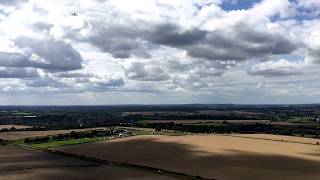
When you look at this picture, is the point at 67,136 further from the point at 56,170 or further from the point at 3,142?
the point at 56,170

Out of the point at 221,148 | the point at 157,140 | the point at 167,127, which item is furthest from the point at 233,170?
the point at 167,127

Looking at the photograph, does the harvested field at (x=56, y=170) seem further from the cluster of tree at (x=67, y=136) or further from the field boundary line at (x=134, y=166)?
the cluster of tree at (x=67, y=136)

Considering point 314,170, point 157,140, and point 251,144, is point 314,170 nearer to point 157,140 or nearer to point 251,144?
point 251,144

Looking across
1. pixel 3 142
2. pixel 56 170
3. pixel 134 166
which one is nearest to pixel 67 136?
pixel 3 142

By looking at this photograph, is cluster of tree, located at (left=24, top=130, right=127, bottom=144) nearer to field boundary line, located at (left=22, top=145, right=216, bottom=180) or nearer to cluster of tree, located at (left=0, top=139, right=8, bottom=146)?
cluster of tree, located at (left=0, top=139, right=8, bottom=146)

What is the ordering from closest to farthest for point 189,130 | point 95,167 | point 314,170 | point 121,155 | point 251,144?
1. point 314,170
2. point 95,167
3. point 121,155
4. point 251,144
5. point 189,130

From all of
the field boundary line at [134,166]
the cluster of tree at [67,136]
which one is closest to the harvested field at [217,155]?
the field boundary line at [134,166]
